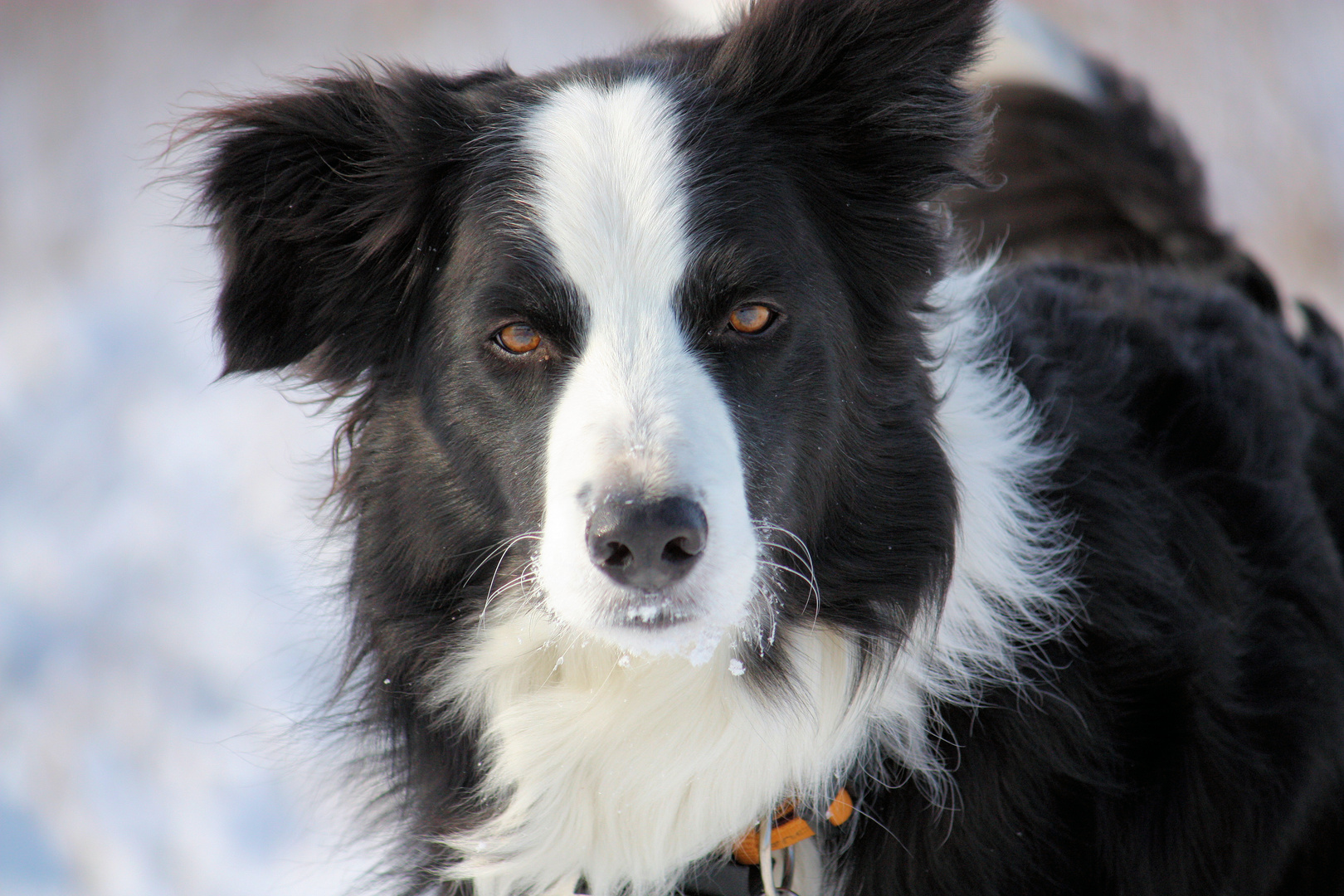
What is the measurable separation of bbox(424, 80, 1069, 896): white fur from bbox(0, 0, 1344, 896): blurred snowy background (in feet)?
2.01

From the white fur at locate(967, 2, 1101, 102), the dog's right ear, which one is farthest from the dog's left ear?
the white fur at locate(967, 2, 1101, 102)

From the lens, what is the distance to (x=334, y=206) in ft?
7.25

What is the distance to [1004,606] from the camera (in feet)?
7.47

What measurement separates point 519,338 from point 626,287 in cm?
24

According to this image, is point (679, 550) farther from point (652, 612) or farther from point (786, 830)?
point (786, 830)

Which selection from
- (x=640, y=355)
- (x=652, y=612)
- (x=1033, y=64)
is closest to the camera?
(x=652, y=612)

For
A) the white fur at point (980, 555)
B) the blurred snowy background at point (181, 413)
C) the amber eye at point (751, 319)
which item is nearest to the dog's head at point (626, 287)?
the amber eye at point (751, 319)

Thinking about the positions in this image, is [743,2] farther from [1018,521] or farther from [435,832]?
[435,832]

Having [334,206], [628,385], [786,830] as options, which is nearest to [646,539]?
[628,385]

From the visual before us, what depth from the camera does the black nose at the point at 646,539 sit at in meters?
1.71

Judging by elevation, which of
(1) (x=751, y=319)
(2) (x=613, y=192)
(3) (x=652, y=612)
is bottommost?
(3) (x=652, y=612)

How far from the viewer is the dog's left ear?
2082 mm

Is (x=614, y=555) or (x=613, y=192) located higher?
(x=613, y=192)

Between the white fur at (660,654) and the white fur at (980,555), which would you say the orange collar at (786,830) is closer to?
the white fur at (660,654)
